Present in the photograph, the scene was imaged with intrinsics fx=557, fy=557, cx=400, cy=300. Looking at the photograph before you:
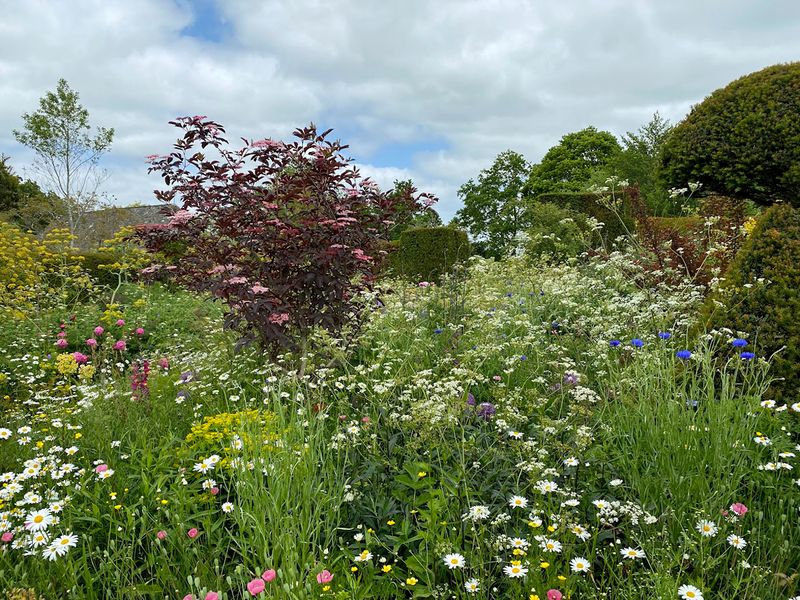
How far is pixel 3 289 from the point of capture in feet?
29.5

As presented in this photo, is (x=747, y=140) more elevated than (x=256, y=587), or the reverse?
(x=747, y=140)

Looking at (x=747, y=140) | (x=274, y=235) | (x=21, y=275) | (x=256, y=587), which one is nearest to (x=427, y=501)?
(x=256, y=587)

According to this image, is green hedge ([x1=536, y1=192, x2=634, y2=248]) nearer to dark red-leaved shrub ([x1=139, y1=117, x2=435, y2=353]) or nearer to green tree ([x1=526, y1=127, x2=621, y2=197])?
dark red-leaved shrub ([x1=139, y1=117, x2=435, y2=353])

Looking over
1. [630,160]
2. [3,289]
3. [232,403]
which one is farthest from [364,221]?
[630,160]

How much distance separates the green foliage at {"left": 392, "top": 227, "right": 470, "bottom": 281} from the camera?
15031mm

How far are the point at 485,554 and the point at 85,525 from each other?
1.89 m

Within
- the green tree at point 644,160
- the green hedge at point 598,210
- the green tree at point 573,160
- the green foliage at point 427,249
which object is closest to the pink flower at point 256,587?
the green foliage at point 427,249

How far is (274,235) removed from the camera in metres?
4.49

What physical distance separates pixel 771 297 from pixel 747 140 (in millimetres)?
6209

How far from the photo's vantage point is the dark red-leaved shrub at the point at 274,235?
449 centimetres

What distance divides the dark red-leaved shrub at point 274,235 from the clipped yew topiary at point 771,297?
8.72 ft

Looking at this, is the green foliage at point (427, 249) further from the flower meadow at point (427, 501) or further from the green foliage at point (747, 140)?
the flower meadow at point (427, 501)

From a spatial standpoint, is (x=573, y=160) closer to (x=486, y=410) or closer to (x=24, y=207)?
(x=24, y=207)

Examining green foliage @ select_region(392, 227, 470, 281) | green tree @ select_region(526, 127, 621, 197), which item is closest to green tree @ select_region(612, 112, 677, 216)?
green tree @ select_region(526, 127, 621, 197)
